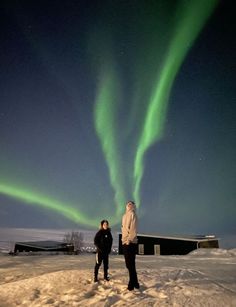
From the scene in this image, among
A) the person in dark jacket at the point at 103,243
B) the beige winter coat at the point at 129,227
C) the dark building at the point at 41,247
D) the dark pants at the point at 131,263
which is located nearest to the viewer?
the dark pants at the point at 131,263

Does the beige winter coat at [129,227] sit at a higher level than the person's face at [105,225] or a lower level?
lower

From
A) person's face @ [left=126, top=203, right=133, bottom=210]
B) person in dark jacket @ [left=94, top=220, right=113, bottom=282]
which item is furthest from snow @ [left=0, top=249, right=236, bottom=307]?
person's face @ [left=126, top=203, right=133, bottom=210]

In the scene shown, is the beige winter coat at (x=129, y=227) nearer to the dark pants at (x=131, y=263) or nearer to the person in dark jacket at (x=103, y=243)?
the dark pants at (x=131, y=263)

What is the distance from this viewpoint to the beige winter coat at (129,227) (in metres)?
7.76

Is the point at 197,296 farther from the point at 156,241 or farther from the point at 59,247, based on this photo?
the point at 59,247

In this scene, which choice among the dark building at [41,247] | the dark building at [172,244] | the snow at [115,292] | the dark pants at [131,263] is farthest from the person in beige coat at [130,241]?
the dark building at [41,247]

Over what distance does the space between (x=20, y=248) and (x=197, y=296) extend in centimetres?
4346

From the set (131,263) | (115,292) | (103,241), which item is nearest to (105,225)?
(103,241)

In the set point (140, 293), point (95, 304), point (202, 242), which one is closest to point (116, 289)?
point (140, 293)

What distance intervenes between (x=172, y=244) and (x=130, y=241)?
3185 cm

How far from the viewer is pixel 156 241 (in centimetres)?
3853

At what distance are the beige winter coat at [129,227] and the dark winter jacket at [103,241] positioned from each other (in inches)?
79.6

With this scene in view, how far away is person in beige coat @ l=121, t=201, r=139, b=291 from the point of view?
300 inches

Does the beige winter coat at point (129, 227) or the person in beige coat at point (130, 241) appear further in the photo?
the beige winter coat at point (129, 227)
